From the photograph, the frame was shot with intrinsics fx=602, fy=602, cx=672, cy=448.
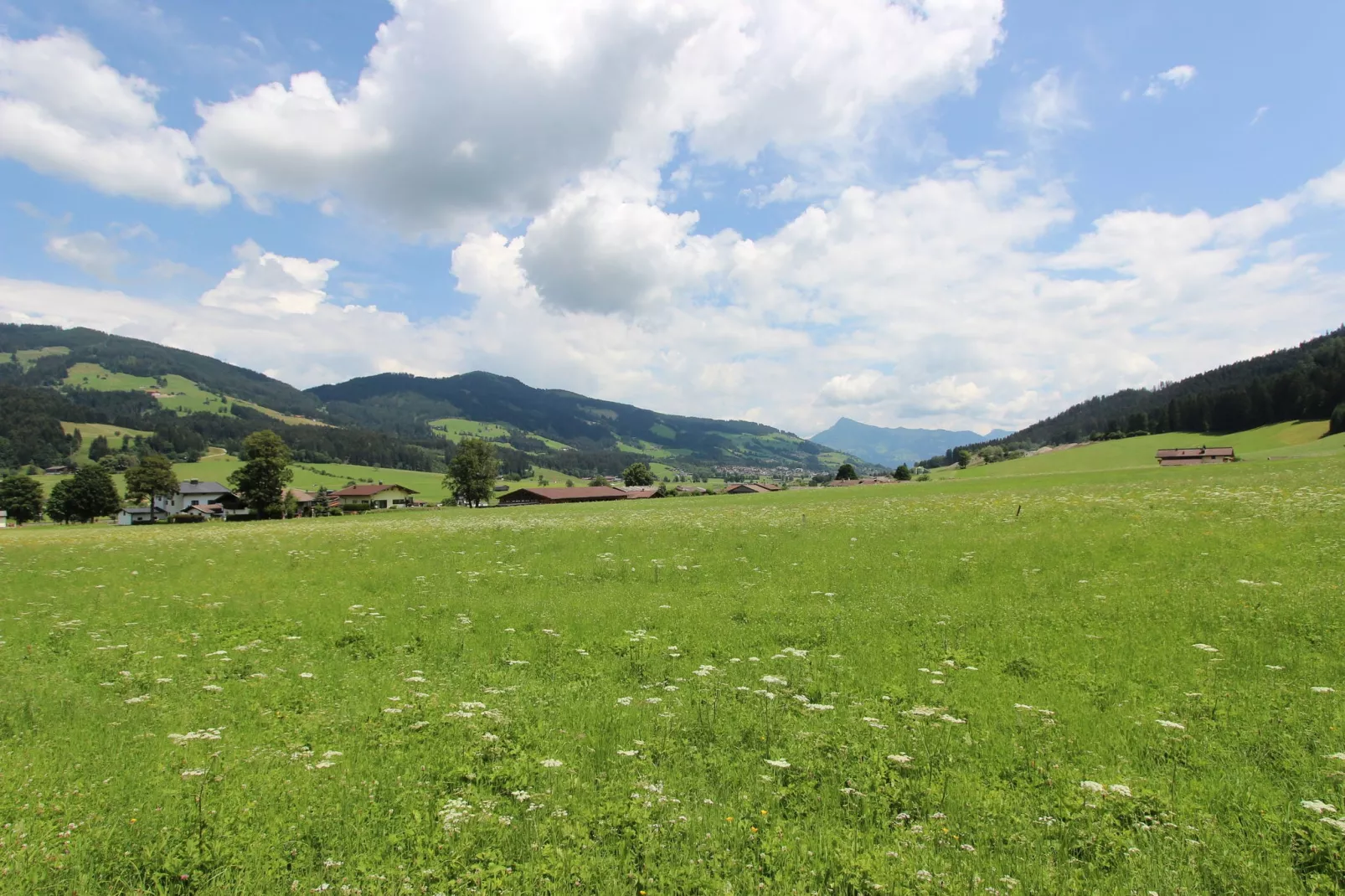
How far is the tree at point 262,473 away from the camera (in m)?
89.1

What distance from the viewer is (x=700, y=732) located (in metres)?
8.75

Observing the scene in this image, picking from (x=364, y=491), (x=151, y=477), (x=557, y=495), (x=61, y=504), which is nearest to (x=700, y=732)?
(x=151, y=477)

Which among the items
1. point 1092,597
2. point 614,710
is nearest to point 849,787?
point 614,710

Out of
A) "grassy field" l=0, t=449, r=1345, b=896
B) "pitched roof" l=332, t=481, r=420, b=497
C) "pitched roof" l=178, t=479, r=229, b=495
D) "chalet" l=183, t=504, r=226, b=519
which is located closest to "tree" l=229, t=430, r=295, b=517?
"chalet" l=183, t=504, r=226, b=519

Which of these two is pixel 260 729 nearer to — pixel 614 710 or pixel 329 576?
pixel 614 710

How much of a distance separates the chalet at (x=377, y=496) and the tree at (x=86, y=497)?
1977 inches

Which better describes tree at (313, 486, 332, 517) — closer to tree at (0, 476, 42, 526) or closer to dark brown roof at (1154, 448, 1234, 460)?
tree at (0, 476, 42, 526)

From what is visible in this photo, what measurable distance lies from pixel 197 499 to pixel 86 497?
34.9 meters

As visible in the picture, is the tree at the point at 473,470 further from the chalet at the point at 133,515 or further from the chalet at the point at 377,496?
the chalet at the point at 133,515

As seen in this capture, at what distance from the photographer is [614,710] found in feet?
31.1

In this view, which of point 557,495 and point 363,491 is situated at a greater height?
point 363,491

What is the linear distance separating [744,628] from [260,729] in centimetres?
922

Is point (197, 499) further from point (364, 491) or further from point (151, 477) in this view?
point (151, 477)

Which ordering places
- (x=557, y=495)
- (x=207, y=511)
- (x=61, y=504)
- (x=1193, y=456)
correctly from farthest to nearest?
(x=557, y=495) → (x=207, y=511) → (x=61, y=504) → (x=1193, y=456)
